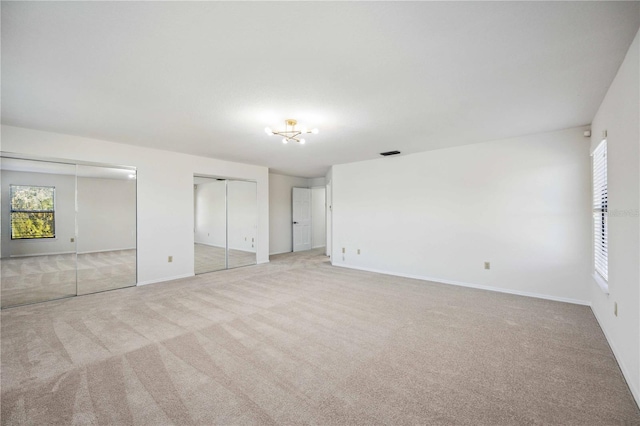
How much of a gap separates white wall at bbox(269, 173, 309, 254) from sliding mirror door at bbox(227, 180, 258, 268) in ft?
4.29

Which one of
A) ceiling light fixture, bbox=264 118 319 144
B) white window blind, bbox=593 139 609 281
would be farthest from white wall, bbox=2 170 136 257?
white window blind, bbox=593 139 609 281

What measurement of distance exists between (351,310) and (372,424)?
187cm

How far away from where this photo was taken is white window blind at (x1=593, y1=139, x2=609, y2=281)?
9.43 feet

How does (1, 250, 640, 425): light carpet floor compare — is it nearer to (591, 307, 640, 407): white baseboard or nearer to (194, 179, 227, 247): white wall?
(591, 307, 640, 407): white baseboard

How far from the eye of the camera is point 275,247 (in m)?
8.07

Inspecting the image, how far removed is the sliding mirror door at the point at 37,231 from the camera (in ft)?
12.5

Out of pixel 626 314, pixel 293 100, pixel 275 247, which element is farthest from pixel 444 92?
pixel 275 247

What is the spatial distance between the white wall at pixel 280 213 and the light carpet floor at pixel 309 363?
423 centimetres

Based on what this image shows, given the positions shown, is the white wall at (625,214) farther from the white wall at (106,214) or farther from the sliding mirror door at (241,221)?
the white wall at (106,214)

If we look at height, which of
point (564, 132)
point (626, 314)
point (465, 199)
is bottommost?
point (626, 314)

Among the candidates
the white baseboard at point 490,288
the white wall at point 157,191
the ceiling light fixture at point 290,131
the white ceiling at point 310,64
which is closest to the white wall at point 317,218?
the white baseboard at point 490,288

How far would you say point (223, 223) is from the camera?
6.09m

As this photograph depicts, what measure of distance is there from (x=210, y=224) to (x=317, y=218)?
4222 mm

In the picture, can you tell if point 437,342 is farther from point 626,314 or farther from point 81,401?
point 81,401
